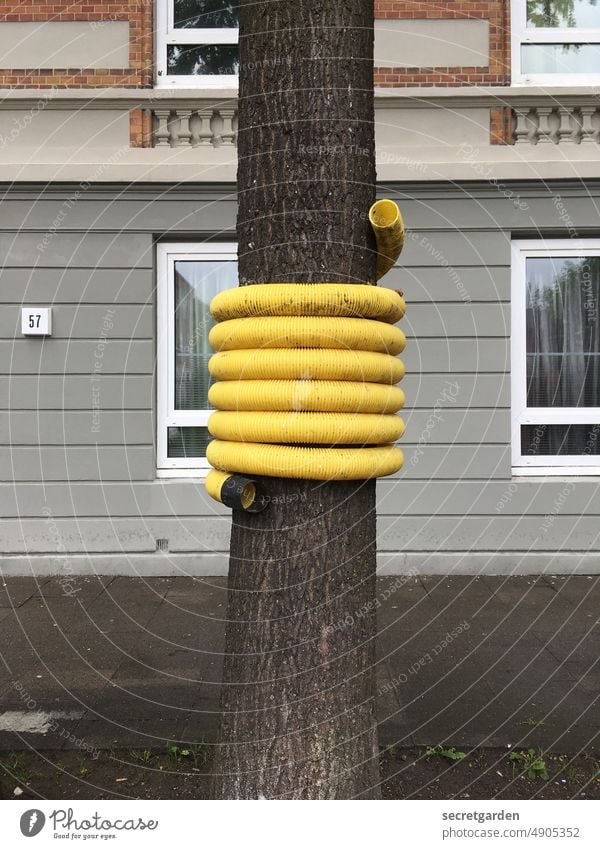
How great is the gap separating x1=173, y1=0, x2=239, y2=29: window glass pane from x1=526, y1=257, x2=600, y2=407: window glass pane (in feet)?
11.5

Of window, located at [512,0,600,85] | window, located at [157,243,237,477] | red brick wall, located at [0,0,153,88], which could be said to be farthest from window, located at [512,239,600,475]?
A: red brick wall, located at [0,0,153,88]

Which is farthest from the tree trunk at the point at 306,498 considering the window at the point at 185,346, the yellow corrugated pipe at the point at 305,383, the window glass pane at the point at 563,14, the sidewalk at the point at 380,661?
the window glass pane at the point at 563,14

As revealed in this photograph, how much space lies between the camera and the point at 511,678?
3.87 meters

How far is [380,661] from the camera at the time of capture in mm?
4121

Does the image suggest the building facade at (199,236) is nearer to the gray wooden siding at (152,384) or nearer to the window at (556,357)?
the gray wooden siding at (152,384)

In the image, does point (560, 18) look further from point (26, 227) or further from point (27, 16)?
point (26, 227)

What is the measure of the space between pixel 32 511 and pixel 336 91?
5126mm

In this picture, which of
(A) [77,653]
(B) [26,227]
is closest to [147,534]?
(A) [77,653]

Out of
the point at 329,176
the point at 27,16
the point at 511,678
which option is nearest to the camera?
the point at 329,176

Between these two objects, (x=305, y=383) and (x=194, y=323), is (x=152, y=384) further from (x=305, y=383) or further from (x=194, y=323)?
(x=305, y=383)

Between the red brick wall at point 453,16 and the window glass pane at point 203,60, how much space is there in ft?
4.37

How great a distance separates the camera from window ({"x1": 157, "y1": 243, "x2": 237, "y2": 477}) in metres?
6.38

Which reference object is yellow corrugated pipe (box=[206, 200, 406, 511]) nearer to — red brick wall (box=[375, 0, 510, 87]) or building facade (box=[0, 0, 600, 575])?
building facade (box=[0, 0, 600, 575])

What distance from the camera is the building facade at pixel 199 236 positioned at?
6.12 meters
